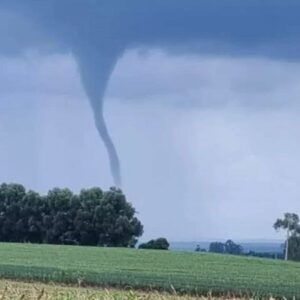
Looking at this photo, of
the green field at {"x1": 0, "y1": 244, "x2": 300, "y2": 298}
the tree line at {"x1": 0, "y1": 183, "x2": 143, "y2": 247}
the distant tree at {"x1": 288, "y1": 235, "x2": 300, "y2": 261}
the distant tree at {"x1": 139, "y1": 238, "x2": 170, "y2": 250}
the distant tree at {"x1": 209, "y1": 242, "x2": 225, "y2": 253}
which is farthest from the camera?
the distant tree at {"x1": 288, "y1": 235, "x2": 300, "y2": 261}

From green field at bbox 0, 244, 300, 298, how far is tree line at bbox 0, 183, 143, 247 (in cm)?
1503

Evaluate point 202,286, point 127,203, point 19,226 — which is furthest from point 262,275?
point 19,226

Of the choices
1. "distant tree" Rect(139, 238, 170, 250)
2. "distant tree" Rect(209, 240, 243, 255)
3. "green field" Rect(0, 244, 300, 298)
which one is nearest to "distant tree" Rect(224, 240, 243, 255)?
"distant tree" Rect(209, 240, 243, 255)

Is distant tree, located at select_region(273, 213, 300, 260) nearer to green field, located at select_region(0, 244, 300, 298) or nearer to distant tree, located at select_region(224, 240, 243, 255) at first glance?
distant tree, located at select_region(224, 240, 243, 255)

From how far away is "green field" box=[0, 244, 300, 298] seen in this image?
30906 mm

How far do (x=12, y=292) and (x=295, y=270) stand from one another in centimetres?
4131

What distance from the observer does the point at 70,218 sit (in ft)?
232

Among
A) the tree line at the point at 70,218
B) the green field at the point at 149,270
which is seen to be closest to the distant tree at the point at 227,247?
the tree line at the point at 70,218

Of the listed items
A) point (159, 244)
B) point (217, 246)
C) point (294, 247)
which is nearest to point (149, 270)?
point (159, 244)

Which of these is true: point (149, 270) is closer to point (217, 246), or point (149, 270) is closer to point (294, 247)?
point (217, 246)

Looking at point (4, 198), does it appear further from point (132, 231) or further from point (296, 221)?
point (296, 221)

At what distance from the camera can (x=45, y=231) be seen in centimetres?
7350

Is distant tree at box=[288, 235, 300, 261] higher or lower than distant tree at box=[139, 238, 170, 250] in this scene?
higher

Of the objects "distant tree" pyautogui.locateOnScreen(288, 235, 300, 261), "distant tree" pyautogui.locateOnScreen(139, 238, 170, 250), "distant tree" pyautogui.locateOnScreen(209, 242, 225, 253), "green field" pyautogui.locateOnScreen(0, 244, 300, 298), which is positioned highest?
"distant tree" pyautogui.locateOnScreen(288, 235, 300, 261)
